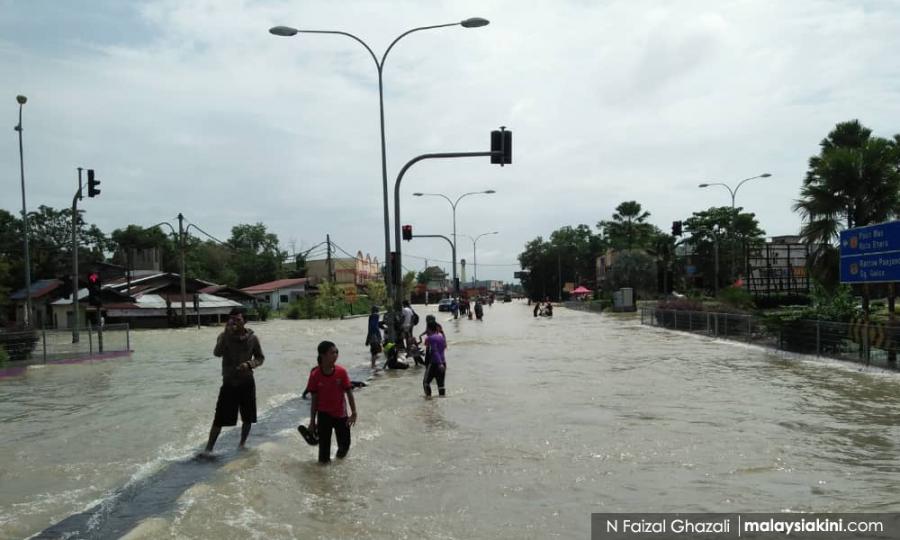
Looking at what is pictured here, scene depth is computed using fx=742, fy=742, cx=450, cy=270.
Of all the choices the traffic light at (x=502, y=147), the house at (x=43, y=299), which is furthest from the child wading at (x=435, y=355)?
the house at (x=43, y=299)

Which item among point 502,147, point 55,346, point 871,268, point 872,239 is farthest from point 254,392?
point 55,346

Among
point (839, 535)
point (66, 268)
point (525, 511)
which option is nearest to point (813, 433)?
point (839, 535)

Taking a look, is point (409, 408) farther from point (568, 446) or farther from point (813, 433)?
point (813, 433)

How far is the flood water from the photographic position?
659 centimetres

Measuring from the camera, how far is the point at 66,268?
73625 millimetres

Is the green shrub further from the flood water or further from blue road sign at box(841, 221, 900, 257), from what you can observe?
the flood water

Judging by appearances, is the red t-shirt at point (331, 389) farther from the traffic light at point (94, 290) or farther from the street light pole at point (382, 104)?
the traffic light at point (94, 290)

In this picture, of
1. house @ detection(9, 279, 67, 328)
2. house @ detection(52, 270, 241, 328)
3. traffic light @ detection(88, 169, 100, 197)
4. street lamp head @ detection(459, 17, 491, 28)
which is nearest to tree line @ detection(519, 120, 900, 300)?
street lamp head @ detection(459, 17, 491, 28)

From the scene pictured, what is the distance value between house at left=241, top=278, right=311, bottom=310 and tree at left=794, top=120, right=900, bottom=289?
236ft

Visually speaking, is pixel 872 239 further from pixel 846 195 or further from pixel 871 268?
pixel 846 195

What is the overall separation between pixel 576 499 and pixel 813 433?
4.83 metres

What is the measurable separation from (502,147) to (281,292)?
245 feet

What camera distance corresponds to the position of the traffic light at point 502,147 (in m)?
19.9

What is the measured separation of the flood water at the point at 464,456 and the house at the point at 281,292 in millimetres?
72343
